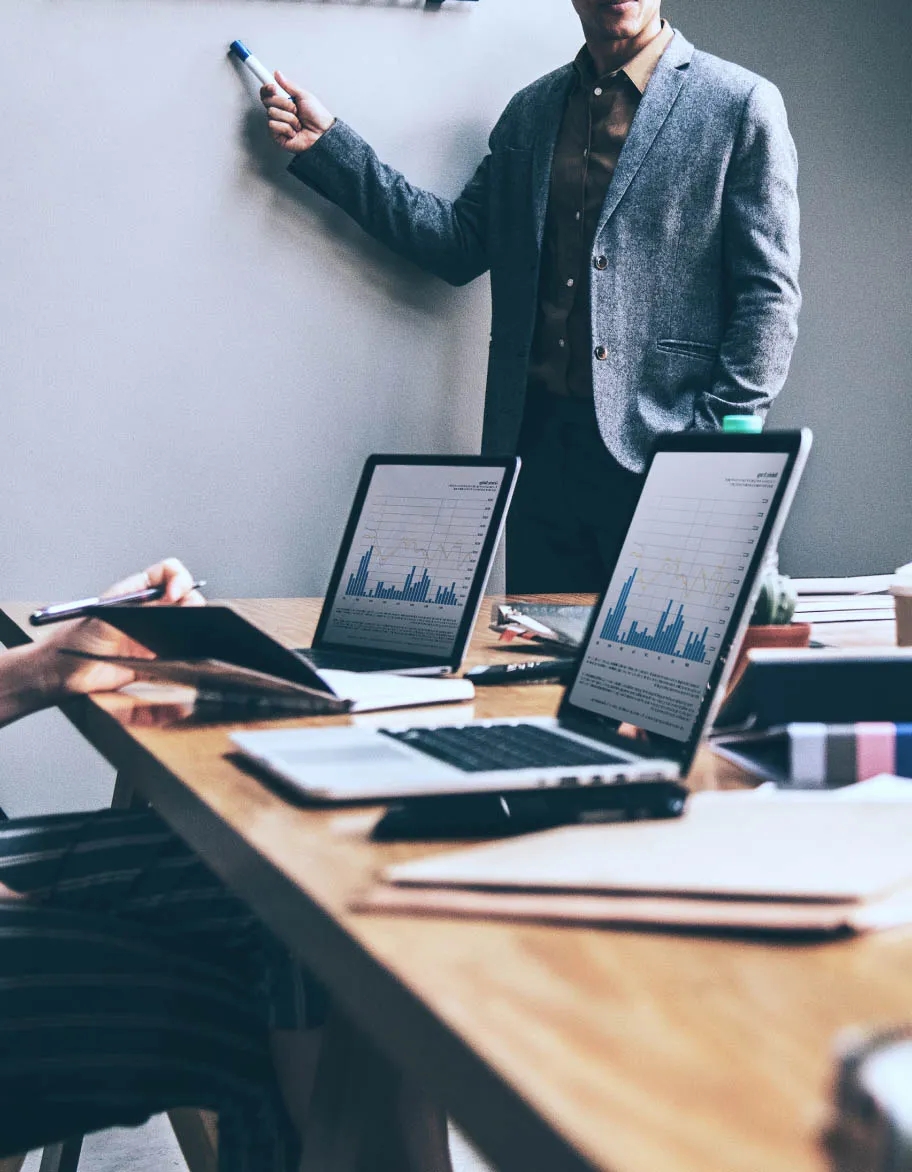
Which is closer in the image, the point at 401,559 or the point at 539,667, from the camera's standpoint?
the point at 539,667

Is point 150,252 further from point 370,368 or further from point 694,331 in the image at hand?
point 694,331

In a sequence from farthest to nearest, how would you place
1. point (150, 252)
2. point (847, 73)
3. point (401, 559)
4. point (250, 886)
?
point (847, 73) → point (150, 252) → point (401, 559) → point (250, 886)

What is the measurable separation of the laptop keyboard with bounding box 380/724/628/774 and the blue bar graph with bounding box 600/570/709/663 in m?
0.11

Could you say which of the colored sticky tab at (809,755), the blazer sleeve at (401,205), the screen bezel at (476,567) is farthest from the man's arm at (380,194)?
the colored sticky tab at (809,755)

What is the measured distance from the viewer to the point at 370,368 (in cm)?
249

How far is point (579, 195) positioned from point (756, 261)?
0.37 m

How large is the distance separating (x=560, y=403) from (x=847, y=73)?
6.69 ft

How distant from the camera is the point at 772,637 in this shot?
0.96m

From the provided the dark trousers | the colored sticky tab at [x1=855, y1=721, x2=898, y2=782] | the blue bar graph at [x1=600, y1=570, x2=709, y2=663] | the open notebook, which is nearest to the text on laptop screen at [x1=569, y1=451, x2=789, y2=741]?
the blue bar graph at [x1=600, y1=570, x2=709, y2=663]

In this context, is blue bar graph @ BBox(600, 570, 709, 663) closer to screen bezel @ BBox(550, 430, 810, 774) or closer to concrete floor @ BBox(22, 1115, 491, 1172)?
screen bezel @ BBox(550, 430, 810, 774)

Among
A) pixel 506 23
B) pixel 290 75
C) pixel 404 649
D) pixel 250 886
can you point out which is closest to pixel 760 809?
pixel 250 886

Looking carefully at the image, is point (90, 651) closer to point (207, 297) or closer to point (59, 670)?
point (59, 670)

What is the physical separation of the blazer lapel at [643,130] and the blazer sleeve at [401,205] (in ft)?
1.05

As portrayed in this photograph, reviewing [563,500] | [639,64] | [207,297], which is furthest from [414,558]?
[639,64]
